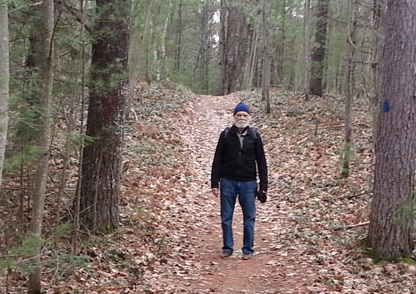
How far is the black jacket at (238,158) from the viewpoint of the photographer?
695cm

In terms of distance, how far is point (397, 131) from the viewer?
6254 mm

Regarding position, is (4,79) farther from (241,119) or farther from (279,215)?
(279,215)

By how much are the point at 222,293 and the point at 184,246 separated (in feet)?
5.84

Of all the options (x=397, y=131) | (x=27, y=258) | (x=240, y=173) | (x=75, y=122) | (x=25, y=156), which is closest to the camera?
(x=25, y=156)

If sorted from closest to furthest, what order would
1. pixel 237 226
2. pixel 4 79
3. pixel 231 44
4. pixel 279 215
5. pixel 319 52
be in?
pixel 4 79 < pixel 237 226 < pixel 279 215 < pixel 319 52 < pixel 231 44

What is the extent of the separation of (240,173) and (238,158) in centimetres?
24

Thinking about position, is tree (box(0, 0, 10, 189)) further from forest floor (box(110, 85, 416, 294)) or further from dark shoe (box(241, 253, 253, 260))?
dark shoe (box(241, 253, 253, 260))

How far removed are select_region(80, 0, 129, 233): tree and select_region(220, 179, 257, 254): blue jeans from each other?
1.77 meters

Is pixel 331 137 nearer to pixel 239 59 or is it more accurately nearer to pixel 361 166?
pixel 361 166

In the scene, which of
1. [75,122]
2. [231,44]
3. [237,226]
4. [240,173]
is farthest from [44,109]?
[231,44]

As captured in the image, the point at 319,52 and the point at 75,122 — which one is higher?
the point at 319,52

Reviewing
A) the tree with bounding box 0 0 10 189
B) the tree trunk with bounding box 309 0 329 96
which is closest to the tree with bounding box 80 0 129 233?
the tree with bounding box 0 0 10 189

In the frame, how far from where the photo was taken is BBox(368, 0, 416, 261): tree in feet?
20.5

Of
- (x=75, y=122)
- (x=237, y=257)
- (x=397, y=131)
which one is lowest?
(x=237, y=257)
